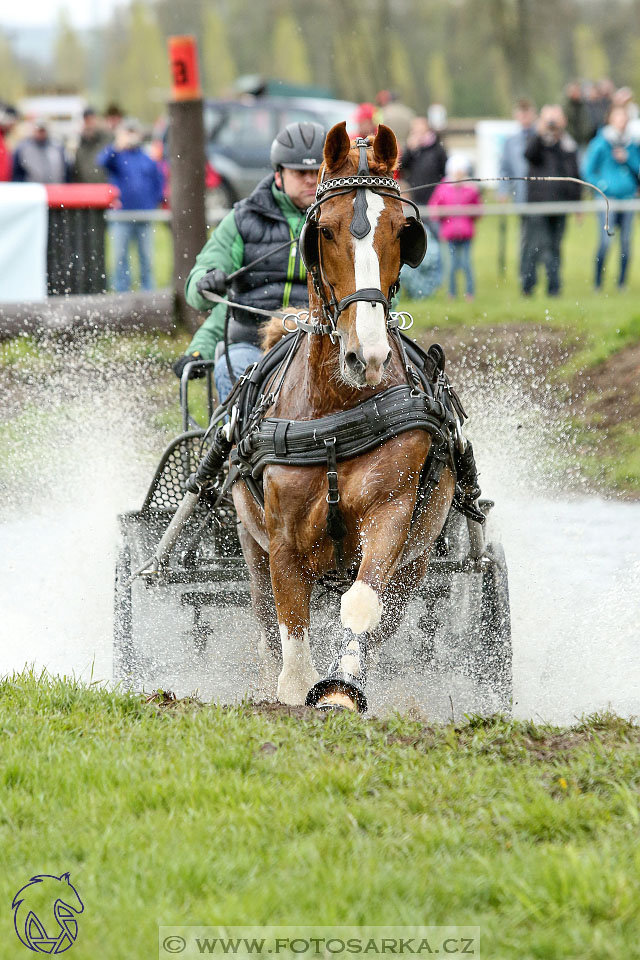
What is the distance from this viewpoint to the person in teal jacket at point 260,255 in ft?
18.3

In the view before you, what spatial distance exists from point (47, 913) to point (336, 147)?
2.54m

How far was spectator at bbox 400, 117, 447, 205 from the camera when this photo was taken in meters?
14.5

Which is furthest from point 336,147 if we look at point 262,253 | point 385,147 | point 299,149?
point 262,253

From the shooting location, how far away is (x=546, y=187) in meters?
14.3

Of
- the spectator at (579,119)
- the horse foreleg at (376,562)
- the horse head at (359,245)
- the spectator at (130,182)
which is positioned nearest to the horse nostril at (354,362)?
the horse head at (359,245)

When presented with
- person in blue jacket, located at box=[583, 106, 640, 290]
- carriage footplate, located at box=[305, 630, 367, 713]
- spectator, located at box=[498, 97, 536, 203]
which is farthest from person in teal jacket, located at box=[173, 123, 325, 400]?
spectator, located at box=[498, 97, 536, 203]

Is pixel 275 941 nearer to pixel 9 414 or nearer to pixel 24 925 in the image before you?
pixel 24 925

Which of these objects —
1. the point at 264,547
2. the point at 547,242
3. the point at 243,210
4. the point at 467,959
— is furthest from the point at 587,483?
the point at 467,959

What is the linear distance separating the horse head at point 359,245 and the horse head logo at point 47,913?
5.75 feet

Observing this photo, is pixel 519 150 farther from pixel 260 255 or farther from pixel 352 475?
pixel 352 475

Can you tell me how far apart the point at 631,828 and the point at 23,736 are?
190 centimetres

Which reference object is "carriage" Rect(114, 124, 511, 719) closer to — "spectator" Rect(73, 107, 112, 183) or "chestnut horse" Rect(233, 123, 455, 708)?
"chestnut horse" Rect(233, 123, 455, 708)

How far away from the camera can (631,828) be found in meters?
3.15

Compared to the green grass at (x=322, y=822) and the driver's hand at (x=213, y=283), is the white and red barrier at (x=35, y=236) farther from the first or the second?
the green grass at (x=322, y=822)
